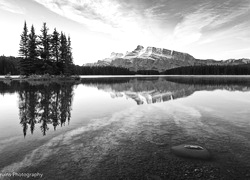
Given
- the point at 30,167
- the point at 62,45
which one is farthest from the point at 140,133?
the point at 62,45

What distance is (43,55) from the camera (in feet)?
205

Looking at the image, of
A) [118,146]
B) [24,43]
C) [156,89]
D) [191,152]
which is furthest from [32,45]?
[191,152]

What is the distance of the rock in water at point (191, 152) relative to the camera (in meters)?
7.46

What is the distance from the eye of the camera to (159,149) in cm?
831

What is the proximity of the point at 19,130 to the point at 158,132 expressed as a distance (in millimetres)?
9401

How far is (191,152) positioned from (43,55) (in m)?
67.2

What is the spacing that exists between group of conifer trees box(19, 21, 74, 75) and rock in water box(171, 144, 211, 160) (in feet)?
204

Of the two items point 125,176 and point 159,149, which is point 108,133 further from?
point 125,176

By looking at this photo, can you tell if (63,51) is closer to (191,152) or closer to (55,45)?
(55,45)

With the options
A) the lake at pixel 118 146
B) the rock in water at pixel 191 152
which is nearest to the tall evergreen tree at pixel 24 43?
the lake at pixel 118 146

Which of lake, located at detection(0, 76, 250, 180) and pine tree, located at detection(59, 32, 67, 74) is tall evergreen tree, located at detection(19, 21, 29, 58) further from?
lake, located at detection(0, 76, 250, 180)

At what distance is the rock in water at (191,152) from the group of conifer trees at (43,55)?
6231 cm

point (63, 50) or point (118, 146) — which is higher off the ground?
point (63, 50)

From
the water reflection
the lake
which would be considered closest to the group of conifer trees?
the water reflection
